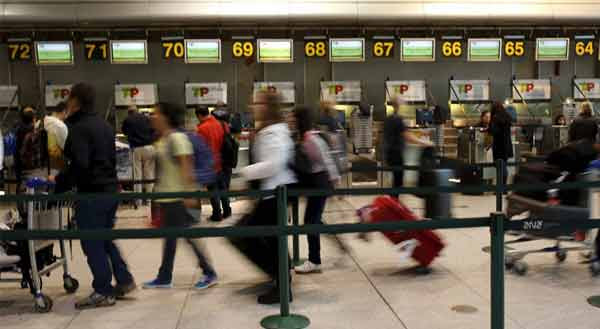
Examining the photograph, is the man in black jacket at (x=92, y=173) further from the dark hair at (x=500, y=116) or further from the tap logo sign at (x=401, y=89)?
the tap logo sign at (x=401, y=89)

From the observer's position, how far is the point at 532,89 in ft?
55.2

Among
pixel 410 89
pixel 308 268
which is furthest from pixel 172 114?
pixel 410 89

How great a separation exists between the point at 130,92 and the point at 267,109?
11.4m

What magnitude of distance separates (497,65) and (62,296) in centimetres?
1507

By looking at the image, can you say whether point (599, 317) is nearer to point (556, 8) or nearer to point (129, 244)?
point (129, 244)

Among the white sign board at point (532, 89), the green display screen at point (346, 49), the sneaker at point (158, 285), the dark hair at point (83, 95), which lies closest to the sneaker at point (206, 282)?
the sneaker at point (158, 285)

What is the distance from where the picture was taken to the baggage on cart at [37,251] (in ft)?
15.8

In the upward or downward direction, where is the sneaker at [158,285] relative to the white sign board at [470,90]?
downward

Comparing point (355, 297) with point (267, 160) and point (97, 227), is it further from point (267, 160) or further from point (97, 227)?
point (97, 227)

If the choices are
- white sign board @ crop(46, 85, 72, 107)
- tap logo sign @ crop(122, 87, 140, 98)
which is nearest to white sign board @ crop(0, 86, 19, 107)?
white sign board @ crop(46, 85, 72, 107)

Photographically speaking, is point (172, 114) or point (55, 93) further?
point (55, 93)

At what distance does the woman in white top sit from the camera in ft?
15.5

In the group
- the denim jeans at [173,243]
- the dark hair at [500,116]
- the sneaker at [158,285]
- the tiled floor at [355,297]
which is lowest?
the tiled floor at [355,297]

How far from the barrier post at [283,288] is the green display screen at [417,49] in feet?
35.7
